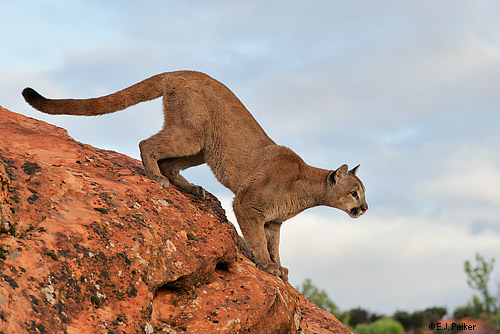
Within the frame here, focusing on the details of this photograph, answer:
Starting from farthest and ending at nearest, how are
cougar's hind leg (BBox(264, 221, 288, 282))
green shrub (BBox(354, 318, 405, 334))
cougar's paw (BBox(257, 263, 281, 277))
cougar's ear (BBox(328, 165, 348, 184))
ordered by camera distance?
green shrub (BBox(354, 318, 405, 334)) < cougar's ear (BBox(328, 165, 348, 184)) < cougar's hind leg (BBox(264, 221, 288, 282)) < cougar's paw (BBox(257, 263, 281, 277))

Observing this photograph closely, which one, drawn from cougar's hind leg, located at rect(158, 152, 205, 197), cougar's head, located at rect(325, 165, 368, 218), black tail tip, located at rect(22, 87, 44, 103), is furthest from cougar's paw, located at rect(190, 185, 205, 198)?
black tail tip, located at rect(22, 87, 44, 103)

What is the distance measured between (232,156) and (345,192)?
191 cm

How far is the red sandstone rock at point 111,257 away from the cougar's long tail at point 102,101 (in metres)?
0.61

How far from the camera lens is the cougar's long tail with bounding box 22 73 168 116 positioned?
7.65m

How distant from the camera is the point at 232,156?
815 cm

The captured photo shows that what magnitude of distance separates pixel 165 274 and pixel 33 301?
4.64ft

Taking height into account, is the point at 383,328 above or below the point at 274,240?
above

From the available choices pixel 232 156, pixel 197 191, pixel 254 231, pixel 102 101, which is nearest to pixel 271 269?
pixel 254 231

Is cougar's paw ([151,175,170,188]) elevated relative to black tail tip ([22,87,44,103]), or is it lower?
lower

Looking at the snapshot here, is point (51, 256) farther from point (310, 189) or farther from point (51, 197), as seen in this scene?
point (310, 189)

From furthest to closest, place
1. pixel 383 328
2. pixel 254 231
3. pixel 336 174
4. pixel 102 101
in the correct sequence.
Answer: pixel 383 328 → pixel 336 174 → pixel 102 101 → pixel 254 231

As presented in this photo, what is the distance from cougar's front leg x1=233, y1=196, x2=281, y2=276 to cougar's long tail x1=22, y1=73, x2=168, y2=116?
6.96ft

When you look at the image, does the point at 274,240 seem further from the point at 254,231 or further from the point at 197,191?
the point at 197,191

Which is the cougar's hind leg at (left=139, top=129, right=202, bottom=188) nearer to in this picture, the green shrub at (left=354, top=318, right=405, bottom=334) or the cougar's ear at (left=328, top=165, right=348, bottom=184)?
the cougar's ear at (left=328, top=165, right=348, bottom=184)
